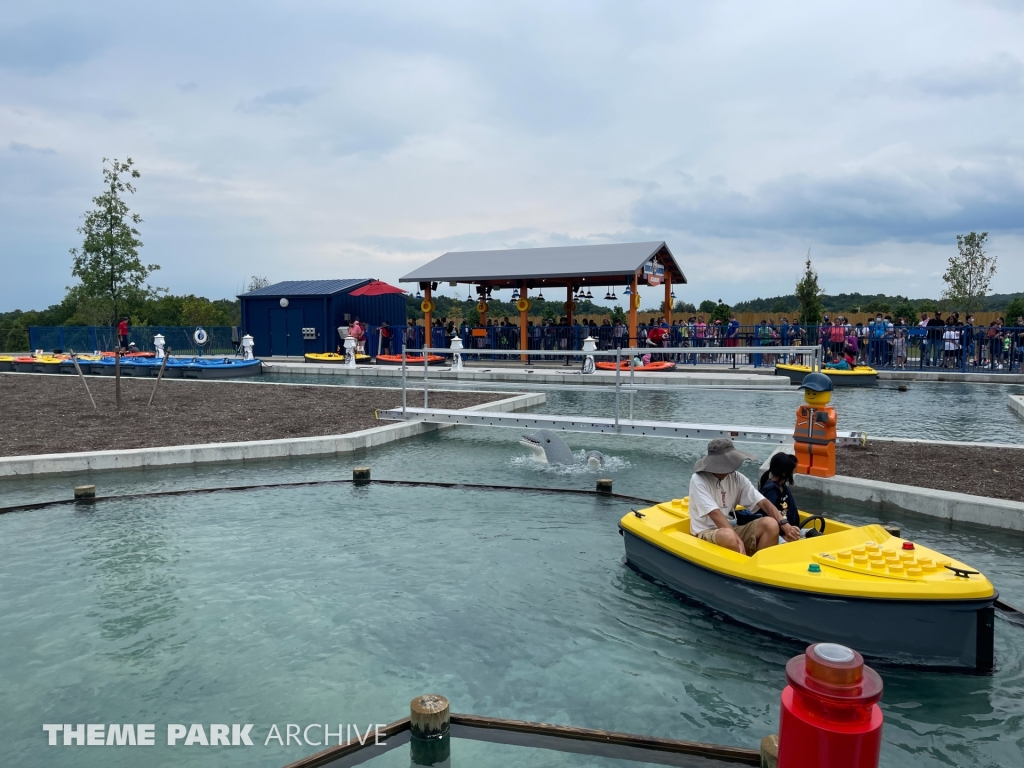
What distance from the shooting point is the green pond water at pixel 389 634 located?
14.1 feet

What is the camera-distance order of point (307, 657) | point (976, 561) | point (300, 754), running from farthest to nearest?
point (976, 561) → point (307, 657) → point (300, 754)

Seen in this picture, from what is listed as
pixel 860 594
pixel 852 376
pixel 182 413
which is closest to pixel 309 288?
pixel 182 413

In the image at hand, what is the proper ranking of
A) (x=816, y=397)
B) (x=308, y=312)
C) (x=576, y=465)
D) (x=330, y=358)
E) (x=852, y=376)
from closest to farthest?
(x=816, y=397) < (x=576, y=465) < (x=852, y=376) < (x=330, y=358) < (x=308, y=312)

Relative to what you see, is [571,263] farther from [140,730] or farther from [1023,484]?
[140,730]

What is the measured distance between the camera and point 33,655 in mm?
5027

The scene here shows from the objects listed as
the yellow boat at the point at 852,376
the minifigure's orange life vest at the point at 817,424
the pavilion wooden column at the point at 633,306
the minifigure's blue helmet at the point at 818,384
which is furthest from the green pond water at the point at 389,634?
the pavilion wooden column at the point at 633,306

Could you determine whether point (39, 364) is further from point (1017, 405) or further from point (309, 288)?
point (1017, 405)

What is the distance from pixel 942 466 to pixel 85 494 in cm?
1080

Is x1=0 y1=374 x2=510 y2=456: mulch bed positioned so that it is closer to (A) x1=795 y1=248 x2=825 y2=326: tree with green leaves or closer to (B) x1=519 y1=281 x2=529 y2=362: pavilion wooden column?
(B) x1=519 y1=281 x2=529 y2=362: pavilion wooden column

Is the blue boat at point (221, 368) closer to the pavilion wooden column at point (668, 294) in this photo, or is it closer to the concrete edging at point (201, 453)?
the concrete edging at point (201, 453)

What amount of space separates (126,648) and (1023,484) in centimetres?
946

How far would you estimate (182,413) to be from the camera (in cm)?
1482

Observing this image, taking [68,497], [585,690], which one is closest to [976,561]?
[585,690]

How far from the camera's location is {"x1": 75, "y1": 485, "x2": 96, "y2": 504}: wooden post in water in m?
8.68
